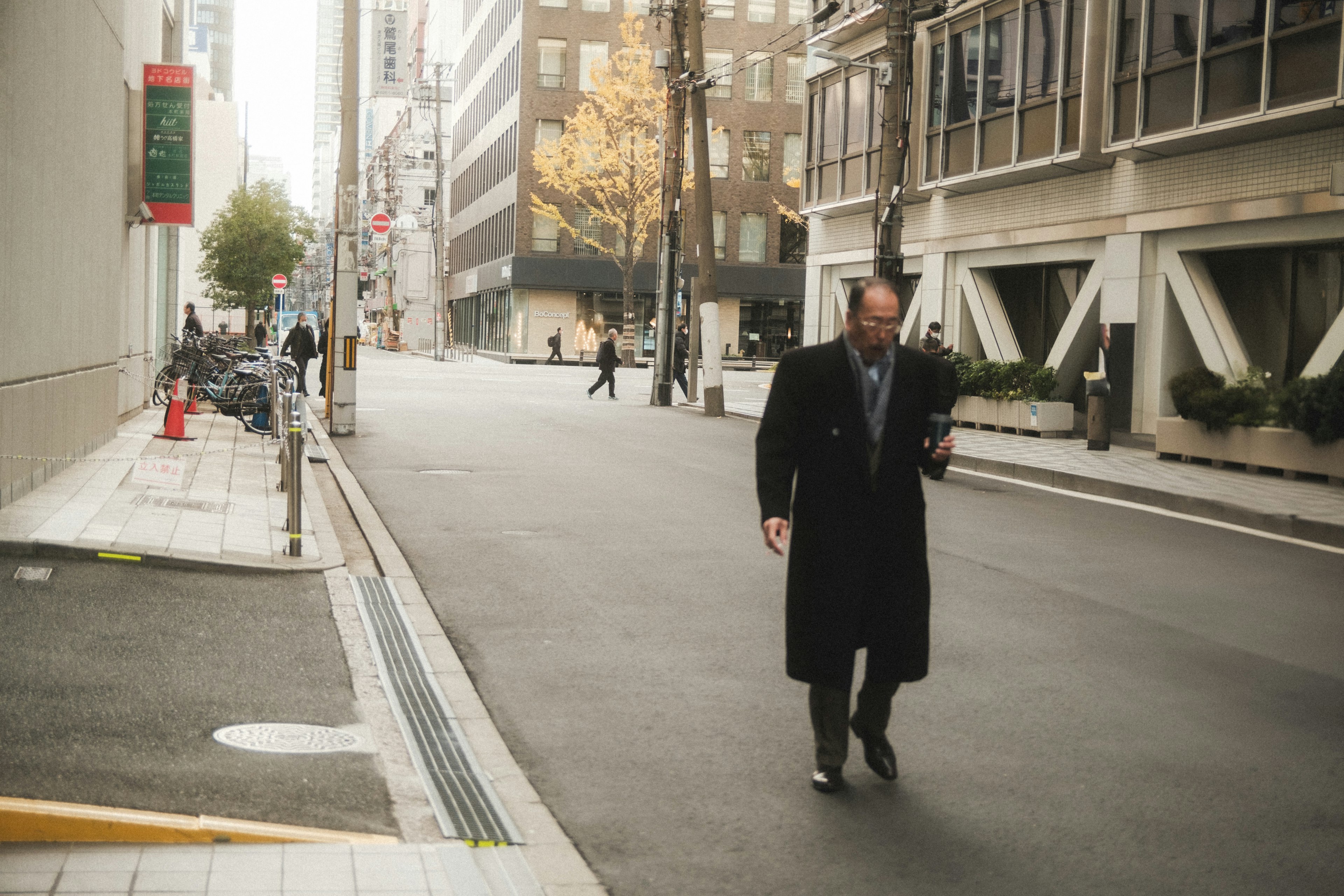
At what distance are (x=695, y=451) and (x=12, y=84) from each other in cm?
1070

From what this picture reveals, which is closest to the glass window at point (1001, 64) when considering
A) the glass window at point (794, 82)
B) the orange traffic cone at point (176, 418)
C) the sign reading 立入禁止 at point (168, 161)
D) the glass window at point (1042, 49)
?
the glass window at point (1042, 49)

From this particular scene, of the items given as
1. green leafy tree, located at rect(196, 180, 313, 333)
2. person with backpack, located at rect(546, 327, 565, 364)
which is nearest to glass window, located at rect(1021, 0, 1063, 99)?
person with backpack, located at rect(546, 327, 565, 364)

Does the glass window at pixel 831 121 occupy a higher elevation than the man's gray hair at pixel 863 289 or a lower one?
higher

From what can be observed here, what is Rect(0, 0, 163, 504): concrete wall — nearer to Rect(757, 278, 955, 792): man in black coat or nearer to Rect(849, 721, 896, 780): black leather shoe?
Rect(757, 278, 955, 792): man in black coat

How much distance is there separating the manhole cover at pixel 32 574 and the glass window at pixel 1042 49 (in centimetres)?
1997

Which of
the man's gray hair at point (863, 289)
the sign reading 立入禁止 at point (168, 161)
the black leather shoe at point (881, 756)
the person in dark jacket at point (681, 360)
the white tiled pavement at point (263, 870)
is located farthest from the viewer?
the person in dark jacket at point (681, 360)

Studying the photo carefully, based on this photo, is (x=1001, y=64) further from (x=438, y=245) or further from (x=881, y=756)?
(x=438, y=245)

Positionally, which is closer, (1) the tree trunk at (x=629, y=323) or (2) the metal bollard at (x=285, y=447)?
(2) the metal bollard at (x=285, y=447)

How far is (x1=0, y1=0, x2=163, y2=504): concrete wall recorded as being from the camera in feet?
35.8

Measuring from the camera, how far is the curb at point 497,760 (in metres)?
4.23

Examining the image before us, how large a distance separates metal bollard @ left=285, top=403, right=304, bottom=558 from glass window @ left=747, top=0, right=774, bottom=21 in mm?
65022

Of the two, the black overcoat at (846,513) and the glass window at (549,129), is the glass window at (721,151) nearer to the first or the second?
the glass window at (549,129)

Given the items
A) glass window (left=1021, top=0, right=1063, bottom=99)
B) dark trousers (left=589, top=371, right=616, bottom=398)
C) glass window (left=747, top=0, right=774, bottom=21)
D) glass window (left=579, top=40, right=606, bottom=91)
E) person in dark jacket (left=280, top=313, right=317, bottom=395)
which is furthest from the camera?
glass window (left=747, top=0, right=774, bottom=21)

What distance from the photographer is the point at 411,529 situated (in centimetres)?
1149
